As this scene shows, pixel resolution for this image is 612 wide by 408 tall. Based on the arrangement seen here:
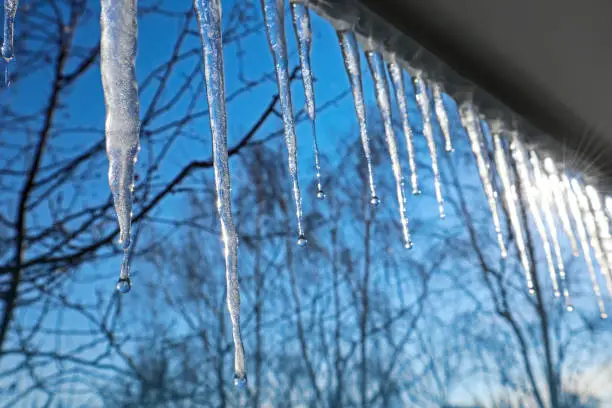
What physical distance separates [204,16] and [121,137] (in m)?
0.20

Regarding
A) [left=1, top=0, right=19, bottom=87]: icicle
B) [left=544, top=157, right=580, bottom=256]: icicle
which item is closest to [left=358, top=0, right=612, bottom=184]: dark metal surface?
[left=544, top=157, right=580, bottom=256]: icicle

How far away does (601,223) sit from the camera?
1.45 metres

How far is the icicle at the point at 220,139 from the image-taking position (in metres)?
0.58

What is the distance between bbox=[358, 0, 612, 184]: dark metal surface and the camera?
708mm

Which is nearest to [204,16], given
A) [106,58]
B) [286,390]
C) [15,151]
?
[106,58]

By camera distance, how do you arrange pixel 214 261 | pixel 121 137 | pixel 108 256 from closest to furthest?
1. pixel 121 137
2. pixel 108 256
3. pixel 214 261

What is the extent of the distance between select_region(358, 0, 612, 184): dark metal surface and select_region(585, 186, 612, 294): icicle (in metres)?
0.36

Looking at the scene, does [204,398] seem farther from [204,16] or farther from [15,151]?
[204,16]

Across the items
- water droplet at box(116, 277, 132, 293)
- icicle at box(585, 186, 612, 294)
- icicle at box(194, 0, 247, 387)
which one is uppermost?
icicle at box(585, 186, 612, 294)

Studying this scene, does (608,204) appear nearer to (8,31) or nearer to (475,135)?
(475,135)

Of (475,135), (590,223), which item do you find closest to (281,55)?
(475,135)

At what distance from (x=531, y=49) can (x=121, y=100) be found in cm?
61

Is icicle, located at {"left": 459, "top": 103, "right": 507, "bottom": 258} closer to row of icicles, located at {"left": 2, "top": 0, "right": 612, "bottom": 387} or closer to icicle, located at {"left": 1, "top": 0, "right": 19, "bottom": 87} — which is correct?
row of icicles, located at {"left": 2, "top": 0, "right": 612, "bottom": 387}

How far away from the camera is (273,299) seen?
381 centimetres
